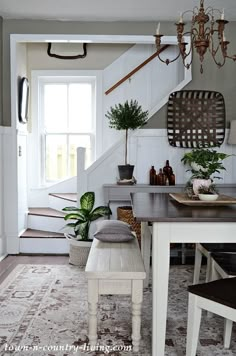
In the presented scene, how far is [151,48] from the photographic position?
5359 millimetres

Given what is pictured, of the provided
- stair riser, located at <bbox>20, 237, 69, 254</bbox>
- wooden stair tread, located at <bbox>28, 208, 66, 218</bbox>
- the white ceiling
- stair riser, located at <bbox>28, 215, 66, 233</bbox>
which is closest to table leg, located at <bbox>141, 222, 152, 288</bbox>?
stair riser, located at <bbox>20, 237, 69, 254</bbox>

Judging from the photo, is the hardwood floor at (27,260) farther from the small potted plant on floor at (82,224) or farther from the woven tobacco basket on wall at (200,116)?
the woven tobacco basket on wall at (200,116)

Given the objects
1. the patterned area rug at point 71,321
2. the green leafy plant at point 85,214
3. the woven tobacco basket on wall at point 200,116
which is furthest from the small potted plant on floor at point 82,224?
the woven tobacco basket on wall at point 200,116

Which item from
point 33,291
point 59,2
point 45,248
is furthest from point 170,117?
point 33,291

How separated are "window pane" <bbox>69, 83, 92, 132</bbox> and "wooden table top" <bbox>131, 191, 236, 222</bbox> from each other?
2924 millimetres

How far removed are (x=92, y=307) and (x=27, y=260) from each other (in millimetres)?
2147

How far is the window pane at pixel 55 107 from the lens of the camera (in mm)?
5551

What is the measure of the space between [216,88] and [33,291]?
9.61ft

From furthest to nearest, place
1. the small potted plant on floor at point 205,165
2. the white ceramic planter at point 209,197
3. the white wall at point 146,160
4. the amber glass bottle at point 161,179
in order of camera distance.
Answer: the white wall at point 146,160 < the amber glass bottle at point 161,179 < the small potted plant on floor at point 205,165 < the white ceramic planter at point 209,197

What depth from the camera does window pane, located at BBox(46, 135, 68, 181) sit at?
5.64m

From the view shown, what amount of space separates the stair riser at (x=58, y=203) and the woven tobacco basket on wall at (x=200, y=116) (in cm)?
165

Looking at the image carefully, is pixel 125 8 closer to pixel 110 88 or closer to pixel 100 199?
pixel 110 88

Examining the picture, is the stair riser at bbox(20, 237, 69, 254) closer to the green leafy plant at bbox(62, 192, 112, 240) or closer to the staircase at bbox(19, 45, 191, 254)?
the staircase at bbox(19, 45, 191, 254)

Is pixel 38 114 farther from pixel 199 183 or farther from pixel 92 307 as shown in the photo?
pixel 92 307
